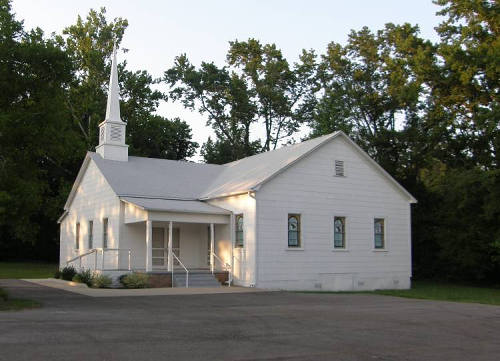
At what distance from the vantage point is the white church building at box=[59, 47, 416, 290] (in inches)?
969

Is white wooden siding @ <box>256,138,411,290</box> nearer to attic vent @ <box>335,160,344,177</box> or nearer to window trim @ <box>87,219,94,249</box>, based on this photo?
attic vent @ <box>335,160,344,177</box>

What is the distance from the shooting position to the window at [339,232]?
2683 cm

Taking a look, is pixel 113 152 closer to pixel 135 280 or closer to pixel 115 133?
pixel 115 133

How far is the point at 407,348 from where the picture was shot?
33.3 ft

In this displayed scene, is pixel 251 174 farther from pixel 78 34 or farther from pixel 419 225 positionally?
pixel 78 34

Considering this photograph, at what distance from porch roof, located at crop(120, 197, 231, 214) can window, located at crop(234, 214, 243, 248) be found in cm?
53

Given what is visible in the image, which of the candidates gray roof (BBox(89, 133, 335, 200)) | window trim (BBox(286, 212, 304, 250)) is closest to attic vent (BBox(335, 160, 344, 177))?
gray roof (BBox(89, 133, 335, 200))

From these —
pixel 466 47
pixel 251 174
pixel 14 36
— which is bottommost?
pixel 251 174

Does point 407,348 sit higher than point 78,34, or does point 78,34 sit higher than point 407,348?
point 78,34

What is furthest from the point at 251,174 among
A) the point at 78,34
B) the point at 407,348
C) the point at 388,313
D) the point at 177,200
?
the point at 78,34

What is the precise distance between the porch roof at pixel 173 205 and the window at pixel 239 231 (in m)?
0.53

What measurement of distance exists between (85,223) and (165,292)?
A: 1152 cm

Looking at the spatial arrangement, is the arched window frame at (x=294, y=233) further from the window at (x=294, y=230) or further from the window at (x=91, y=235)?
the window at (x=91, y=235)

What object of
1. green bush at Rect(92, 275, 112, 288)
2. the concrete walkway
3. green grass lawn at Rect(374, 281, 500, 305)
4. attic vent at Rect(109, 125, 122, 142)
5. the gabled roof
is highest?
attic vent at Rect(109, 125, 122, 142)
